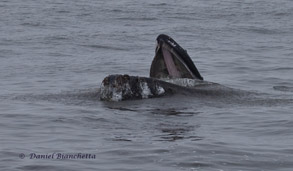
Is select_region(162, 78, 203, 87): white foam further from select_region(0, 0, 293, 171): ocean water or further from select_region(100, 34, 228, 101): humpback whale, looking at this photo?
select_region(0, 0, 293, 171): ocean water

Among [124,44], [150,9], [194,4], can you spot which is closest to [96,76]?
[124,44]

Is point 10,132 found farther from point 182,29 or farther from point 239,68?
point 182,29

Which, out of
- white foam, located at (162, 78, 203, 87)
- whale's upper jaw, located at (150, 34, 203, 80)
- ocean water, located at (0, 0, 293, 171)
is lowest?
ocean water, located at (0, 0, 293, 171)

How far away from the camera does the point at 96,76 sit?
17.5m

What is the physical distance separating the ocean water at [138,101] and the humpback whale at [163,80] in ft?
0.66

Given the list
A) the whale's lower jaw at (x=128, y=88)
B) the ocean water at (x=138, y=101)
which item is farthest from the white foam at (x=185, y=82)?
the whale's lower jaw at (x=128, y=88)

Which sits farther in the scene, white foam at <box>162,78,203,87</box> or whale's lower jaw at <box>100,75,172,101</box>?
white foam at <box>162,78,203,87</box>

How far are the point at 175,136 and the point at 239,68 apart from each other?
8572mm

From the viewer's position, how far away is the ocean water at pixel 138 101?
31.2 ft

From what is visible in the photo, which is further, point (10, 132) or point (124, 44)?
point (124, 44)

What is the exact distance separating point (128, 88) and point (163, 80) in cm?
71

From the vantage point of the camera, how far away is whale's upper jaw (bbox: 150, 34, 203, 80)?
13.5 metres

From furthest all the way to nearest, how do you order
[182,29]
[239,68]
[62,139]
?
[182,29]
[239,68]
[62,139]

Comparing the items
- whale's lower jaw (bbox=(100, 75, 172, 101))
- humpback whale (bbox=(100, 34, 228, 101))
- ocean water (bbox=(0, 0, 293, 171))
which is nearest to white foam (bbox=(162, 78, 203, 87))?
humpback whale (bbox=(100, 34, 228, 101))
